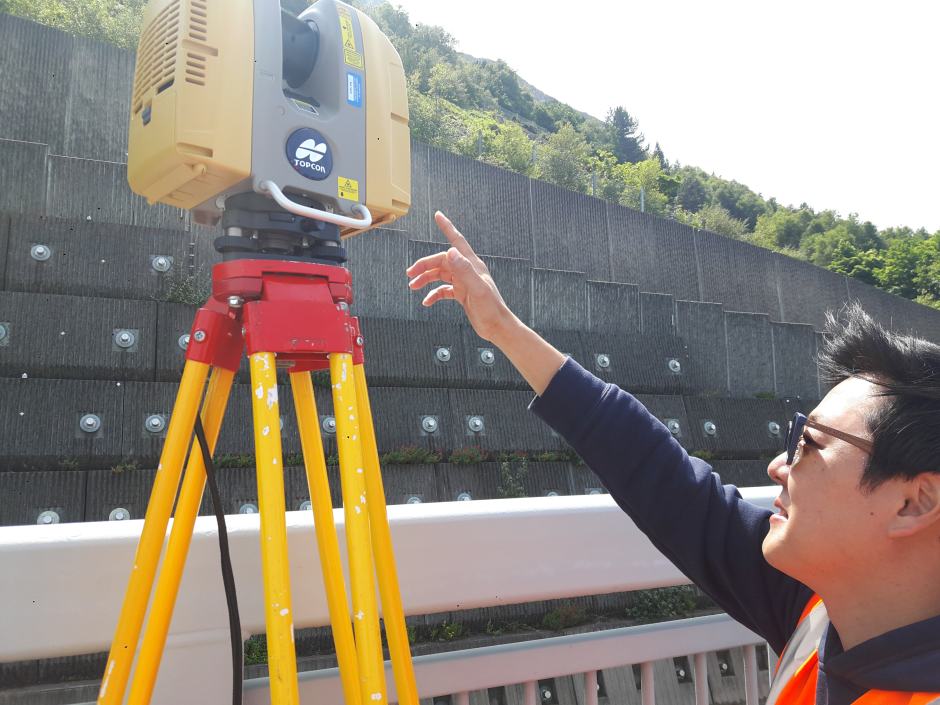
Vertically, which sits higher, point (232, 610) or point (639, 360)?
point (639, 360)

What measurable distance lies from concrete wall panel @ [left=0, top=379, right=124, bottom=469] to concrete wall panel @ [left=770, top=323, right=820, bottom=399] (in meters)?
8.26

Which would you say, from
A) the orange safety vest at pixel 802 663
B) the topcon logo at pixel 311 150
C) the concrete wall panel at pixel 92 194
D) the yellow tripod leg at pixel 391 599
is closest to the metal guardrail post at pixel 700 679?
the orange safety vest at pixel 802 663

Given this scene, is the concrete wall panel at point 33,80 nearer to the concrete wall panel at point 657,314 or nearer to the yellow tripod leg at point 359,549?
the concrete wall panel at point 657,314

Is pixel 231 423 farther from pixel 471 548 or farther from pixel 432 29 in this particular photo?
pixel 432 29

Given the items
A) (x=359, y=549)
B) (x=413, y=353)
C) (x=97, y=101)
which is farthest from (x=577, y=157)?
(x=359, y=549)

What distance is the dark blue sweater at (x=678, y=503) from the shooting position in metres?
1.06

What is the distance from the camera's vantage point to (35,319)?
499 centimetres

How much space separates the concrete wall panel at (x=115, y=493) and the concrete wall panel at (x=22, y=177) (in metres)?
2.71

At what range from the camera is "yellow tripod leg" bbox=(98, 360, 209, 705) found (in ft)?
2.65

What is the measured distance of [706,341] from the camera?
9.35m

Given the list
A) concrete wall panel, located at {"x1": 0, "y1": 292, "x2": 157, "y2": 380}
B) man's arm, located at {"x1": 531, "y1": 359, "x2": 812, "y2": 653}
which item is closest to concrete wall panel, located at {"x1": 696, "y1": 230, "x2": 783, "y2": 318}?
concrete wall panel, located at {"x1": 0, "y1": 292, "x2": 157, "y2": 380}

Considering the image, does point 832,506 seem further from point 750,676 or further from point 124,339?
point 124,339

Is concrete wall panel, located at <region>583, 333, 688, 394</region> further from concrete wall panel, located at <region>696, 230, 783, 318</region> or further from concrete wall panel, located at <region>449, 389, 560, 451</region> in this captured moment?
concrete wall panel, located at <region>696, 230, 783, 318</region>

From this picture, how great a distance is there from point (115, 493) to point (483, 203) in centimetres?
547
